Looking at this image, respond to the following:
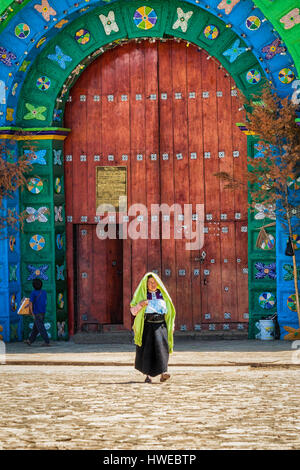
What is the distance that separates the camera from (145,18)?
17.2 metres

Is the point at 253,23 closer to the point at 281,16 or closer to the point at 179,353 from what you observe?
the point at 281,16

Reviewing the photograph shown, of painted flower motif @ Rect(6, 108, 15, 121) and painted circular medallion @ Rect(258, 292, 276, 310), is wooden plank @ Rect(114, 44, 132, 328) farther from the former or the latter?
painted circular medallion @ Rect(258, 292, 276, 310)

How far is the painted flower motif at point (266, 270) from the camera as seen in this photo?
661 inches

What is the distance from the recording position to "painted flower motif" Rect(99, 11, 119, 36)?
56.7 ft

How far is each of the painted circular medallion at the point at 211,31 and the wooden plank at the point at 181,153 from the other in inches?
24.2

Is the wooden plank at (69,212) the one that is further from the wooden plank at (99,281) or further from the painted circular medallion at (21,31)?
the painted circular medallion at (21,31)

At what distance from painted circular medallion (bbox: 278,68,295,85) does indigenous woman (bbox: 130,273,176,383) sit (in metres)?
4.82

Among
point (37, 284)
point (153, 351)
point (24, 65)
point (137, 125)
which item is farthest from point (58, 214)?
point (153, 351)

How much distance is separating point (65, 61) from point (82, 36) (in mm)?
501

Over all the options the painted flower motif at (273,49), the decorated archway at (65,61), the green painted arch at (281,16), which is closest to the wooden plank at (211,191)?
the decorated archway at (65,61)

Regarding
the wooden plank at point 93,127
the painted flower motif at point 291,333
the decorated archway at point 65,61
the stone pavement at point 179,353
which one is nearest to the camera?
the stone pavement at point 179,353

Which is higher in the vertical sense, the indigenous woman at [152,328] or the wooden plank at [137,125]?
the wooden plank at [137,125]

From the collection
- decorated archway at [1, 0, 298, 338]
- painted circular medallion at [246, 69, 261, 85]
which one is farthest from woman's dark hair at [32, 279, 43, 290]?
painted circular medallion at [246, 69, 261, 85]
